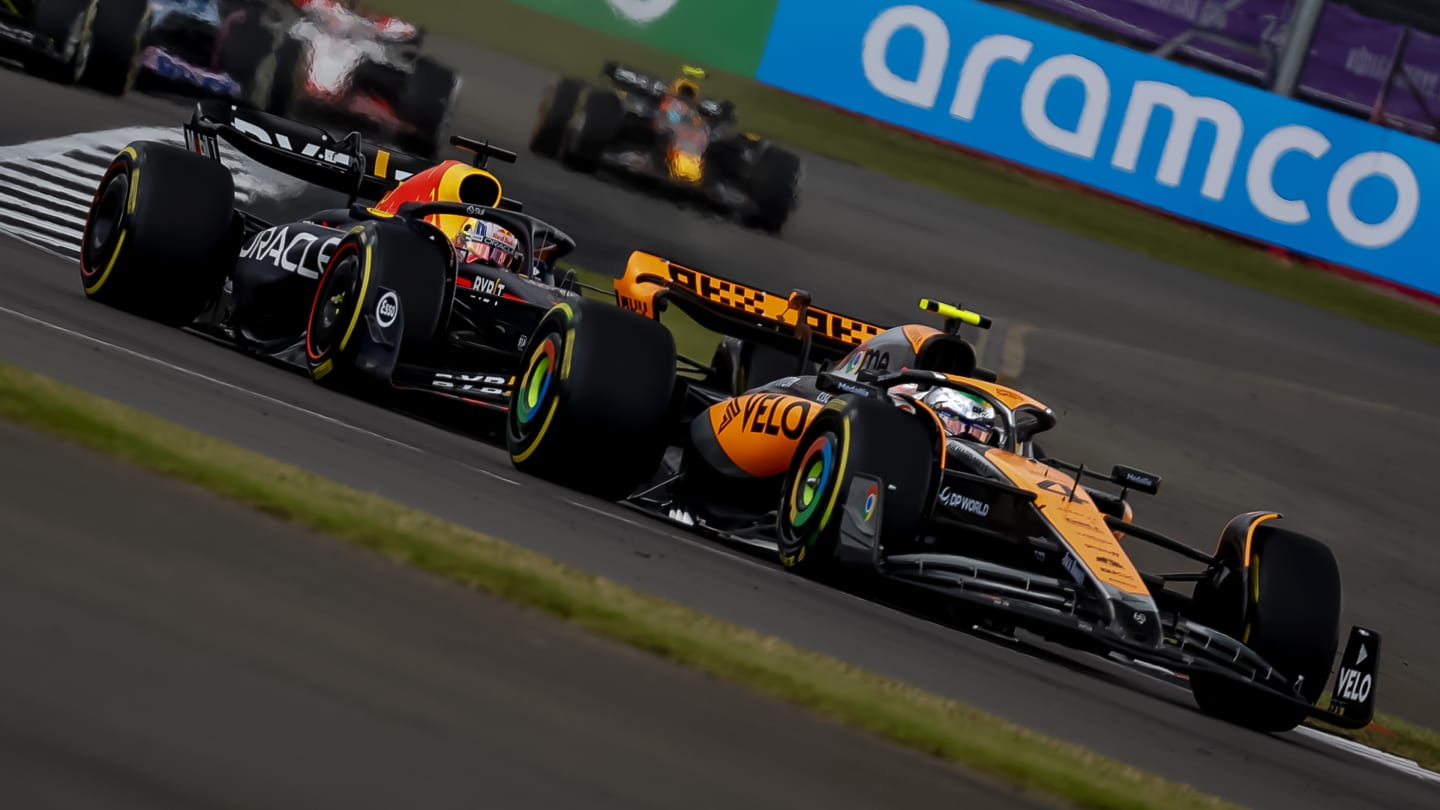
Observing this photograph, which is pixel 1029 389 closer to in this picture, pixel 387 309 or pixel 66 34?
pixel 387 309

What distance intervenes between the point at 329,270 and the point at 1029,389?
23.7ft

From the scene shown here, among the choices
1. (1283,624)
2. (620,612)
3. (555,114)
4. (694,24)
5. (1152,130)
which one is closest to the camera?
(620,612)

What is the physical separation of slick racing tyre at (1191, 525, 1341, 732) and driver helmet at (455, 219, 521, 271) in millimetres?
4292

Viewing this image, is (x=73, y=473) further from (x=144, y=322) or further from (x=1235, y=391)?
(x=1235, y=391)

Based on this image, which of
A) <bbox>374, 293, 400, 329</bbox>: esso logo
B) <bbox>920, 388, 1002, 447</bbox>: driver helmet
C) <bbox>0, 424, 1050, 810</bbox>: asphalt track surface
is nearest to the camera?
<bbox>0, 424, 1050, 810</bbox>: asphalt track surface

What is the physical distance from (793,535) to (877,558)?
0.62 meters

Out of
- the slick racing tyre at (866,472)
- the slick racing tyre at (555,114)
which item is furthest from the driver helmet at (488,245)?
the slick racing tyre at (555,114)

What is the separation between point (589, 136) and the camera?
1927 cm

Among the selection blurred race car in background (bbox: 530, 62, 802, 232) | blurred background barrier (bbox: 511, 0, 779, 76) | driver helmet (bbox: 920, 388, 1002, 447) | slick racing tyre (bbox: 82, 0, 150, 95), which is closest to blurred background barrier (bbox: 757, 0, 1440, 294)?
blurred background barrier (bbox: 511, 0, 779, 76)

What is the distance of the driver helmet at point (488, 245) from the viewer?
1091 cm

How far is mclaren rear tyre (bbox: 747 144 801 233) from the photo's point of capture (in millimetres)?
19000

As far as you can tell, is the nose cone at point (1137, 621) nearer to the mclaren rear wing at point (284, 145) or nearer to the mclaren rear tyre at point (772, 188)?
the mclaren rear wing at point (284, 145)

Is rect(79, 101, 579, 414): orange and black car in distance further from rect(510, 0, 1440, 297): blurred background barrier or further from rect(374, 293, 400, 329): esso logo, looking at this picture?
rect(510, 0, 1440, 297): blurred background barrier

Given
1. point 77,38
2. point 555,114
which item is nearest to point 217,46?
point 77,38
